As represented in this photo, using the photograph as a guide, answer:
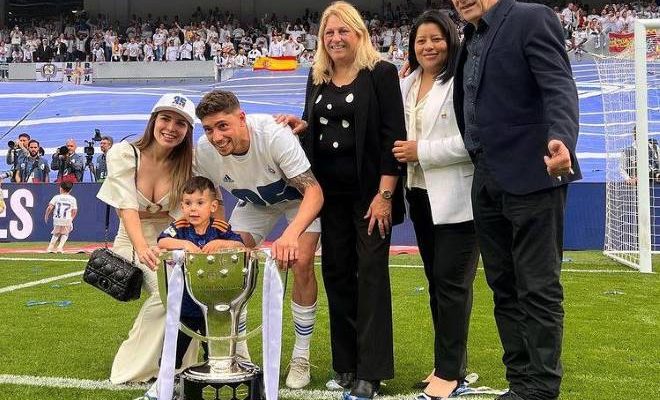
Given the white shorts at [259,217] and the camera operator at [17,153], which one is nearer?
the white shorts at [259,217]

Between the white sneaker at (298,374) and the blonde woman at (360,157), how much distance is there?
25cm

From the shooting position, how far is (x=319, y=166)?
3.82m

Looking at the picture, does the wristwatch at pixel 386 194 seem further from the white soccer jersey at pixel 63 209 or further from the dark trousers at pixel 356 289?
the white soccer jersey at pixel 63 209

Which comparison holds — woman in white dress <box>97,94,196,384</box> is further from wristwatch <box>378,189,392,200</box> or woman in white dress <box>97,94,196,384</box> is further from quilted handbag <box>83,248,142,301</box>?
wristwatch <box>378,189,392,200</box>

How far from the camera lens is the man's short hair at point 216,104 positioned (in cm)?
333

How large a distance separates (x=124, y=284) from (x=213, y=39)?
101 feet

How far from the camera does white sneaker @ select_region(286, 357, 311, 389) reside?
155 inches

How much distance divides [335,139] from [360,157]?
0.55ft

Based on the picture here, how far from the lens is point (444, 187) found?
11.8 ft

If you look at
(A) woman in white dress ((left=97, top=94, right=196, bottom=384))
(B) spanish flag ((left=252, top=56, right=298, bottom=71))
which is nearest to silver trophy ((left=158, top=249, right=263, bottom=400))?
(A) woman in white dress ((left=97, top=94, right=196, bottom=384))

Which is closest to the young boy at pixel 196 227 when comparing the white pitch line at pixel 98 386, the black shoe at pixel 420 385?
the white pitch line at pixel 98 386

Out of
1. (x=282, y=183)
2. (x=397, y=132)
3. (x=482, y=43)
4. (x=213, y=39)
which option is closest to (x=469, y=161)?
(x=397, y=132)

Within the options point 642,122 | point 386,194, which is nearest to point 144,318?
point 386,194

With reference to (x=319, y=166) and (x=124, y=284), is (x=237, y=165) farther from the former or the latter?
(x=124, y=284)
